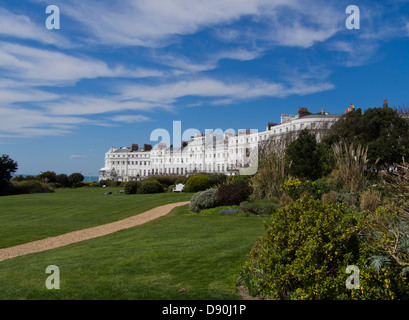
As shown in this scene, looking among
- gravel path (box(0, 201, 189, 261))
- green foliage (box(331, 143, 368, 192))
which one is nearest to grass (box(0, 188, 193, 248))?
gravel path (box(0, 201, 189, 261))

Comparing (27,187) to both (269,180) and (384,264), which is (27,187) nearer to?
(269,180)

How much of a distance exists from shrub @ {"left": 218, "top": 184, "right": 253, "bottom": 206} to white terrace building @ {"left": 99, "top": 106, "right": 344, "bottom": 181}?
2295 cm

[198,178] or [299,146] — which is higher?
[299,146]

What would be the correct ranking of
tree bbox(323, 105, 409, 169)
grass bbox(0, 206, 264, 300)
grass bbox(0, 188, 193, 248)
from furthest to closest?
tree bbox(323, 105, 409, 169)
grass bbox(0, 188, 193, 248)
grass bbox(0, 206, 264, 300)

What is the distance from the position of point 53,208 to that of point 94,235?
10.7 meters

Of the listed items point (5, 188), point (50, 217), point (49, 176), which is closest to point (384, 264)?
point (50, 217)

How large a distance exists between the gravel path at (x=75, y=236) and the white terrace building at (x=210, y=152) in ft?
84.1

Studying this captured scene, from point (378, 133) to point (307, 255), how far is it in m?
29.9

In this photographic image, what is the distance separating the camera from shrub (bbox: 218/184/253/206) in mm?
18531

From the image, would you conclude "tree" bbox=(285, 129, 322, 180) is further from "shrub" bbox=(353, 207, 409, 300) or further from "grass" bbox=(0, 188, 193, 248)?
"shrub" bbox=(353, 207, 409, 300)

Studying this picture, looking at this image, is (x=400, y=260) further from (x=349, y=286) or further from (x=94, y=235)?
(x=94, y=235)

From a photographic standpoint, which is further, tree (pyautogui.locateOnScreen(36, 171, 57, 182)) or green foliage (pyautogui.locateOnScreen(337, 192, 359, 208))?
tree (pyautogui.locateOnScreen(36, 171, 57, 182))
